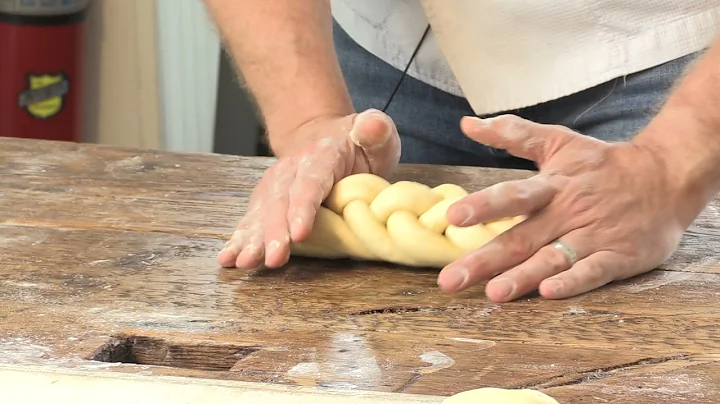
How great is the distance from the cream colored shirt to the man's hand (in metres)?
0.31

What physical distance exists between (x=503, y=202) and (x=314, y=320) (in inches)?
10.3

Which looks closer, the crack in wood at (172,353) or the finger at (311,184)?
the crack in wood at (172,353)

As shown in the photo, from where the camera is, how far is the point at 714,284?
1.01 m

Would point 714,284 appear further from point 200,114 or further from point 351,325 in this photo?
point 200,114

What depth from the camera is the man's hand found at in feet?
3.15

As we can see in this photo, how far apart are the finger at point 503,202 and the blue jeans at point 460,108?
402 mm

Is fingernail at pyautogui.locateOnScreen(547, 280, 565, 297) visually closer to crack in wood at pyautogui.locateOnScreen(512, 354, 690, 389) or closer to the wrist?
crack in wood at pyautogui.locateOnScreen(512, 354, 690, 389)

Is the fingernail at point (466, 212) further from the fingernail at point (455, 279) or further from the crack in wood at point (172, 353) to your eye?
the crack in wood at point (172, 353)

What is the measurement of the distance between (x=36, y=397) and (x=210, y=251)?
402 mm

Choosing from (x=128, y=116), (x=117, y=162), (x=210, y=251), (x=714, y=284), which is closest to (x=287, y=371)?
(x=210, y=251)

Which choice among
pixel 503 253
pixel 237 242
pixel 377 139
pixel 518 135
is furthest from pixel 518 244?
pixel 237 242

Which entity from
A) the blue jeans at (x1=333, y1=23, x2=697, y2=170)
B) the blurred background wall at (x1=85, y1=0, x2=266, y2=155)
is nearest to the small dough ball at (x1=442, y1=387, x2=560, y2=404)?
the blue jeans at (x1=333, y1=23, x2=697, y2=170)

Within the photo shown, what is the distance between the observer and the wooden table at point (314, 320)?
773 mm

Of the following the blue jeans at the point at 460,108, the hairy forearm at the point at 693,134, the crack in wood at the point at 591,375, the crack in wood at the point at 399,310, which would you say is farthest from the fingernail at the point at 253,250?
the blue jeans at the point at 460,108
